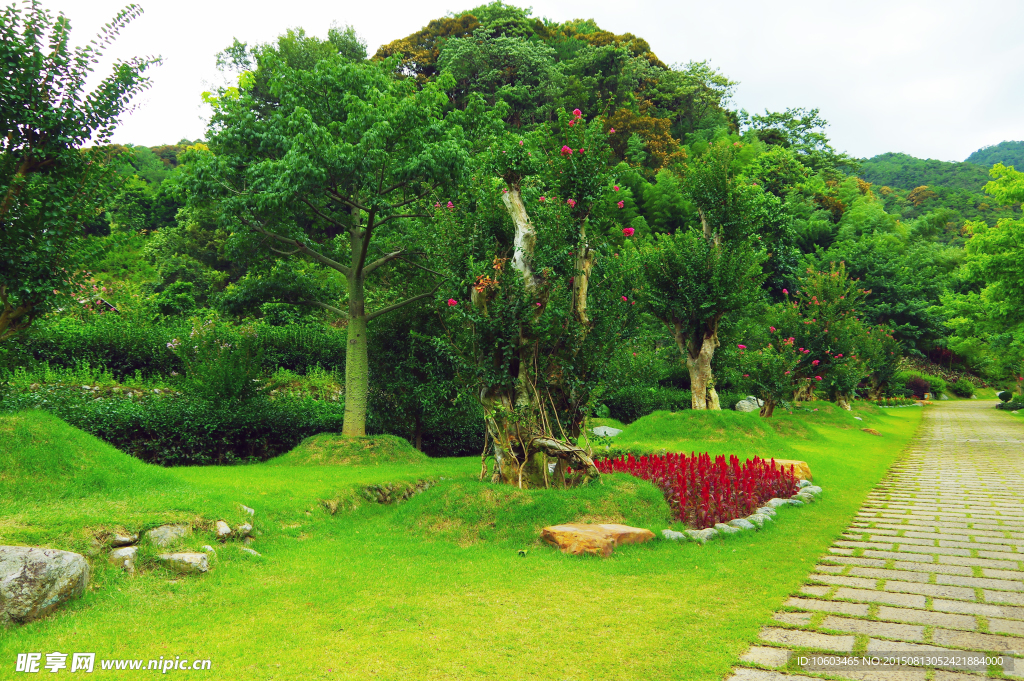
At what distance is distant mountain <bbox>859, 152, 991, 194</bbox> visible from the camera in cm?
7950

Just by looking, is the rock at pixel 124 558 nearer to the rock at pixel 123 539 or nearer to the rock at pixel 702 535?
the rock at pixel 123 539

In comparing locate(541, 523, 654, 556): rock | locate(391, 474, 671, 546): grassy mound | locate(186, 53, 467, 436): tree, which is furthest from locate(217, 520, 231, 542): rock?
locate(186, 53, 467, 436): tree

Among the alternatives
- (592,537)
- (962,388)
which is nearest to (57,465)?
(592,537)

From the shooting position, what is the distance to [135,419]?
34.1 ft

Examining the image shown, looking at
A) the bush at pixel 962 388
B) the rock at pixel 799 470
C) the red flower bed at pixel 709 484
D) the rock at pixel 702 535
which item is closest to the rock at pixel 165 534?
the rock at pixel 702 535

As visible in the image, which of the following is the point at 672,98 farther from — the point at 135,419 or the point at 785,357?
the point at 135,419

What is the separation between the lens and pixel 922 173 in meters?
84.3

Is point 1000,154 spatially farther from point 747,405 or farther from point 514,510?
point 514,510

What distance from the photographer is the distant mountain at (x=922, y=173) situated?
79.5 metres

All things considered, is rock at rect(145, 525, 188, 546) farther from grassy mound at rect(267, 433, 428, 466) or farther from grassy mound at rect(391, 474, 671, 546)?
grassy mound at rect(267, 433, 428, 466)

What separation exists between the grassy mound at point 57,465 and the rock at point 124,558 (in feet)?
5.67

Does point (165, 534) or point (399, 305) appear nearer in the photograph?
point (165, 534)

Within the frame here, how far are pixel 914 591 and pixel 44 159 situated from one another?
11.1m

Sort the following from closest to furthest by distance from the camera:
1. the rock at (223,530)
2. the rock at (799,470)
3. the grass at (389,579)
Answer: the grass at (389,579) < the rock at (223,530) < the rock at (799,470)
